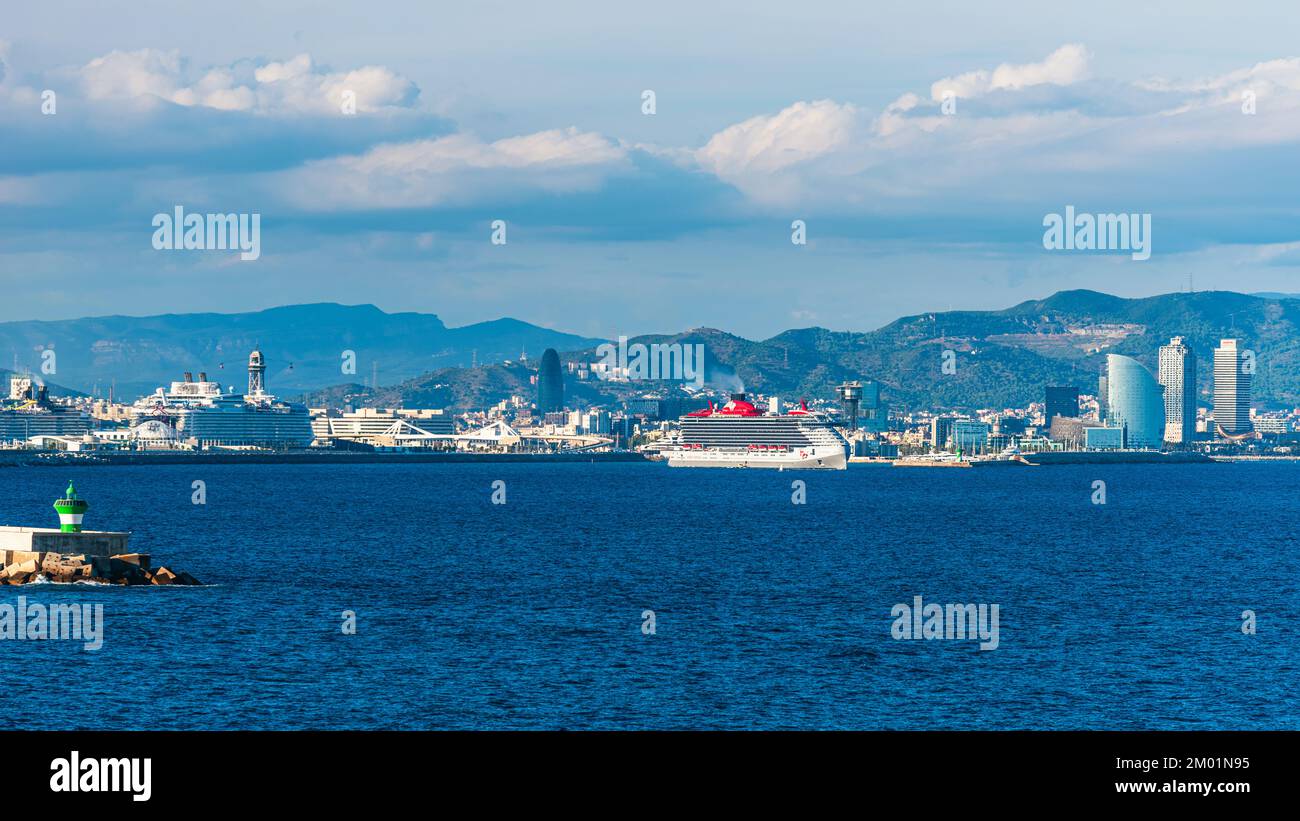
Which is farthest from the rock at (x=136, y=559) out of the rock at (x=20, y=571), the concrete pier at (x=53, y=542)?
the rock at (x=20, y=571)

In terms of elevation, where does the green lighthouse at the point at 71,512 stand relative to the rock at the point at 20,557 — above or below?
above

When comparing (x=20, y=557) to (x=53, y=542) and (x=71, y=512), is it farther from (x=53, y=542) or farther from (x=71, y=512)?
(x=71, y=512)

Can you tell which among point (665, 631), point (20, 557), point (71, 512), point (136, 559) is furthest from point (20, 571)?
point (665, 631)

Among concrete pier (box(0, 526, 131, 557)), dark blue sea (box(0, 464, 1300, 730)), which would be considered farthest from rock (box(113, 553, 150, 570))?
dark blue sea (box(0, 464, 1300, 730))

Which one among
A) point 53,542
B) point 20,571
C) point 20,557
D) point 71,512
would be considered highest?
point 71,512

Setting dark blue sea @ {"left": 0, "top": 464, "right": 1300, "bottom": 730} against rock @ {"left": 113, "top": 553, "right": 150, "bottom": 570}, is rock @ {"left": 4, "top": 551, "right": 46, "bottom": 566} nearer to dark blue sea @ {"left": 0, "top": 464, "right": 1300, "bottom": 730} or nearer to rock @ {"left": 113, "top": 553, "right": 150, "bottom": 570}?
dark blue sea @ {"left": 0, "top": 464, "right": 1300, "bottom": 730}

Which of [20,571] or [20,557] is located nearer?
[20,571]

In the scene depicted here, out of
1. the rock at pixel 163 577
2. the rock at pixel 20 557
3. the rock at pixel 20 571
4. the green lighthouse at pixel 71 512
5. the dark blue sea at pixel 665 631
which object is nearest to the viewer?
the dark blue sea at pixel 665 631

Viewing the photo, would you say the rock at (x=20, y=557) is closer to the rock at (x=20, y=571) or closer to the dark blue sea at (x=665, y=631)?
the rock at (x=20, y=571)
